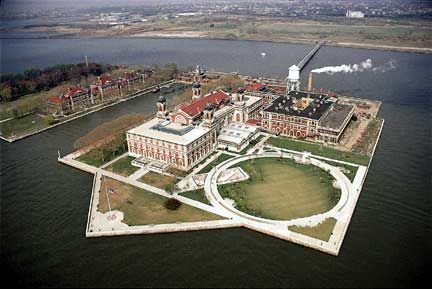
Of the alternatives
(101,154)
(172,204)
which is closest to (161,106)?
(101,154)

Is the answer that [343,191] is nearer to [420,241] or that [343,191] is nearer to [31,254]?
[420,241]

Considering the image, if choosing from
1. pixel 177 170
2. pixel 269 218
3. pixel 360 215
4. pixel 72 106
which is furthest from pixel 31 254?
pixel 72 106

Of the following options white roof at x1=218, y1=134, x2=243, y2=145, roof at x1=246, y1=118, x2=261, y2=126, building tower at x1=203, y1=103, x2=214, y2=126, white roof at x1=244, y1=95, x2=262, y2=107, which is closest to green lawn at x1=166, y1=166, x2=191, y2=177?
building tower at x1=203, y1=103, x2=214, y2=126

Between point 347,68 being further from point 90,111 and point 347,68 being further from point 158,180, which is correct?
point 158,180

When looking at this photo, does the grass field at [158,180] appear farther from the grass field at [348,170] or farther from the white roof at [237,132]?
the grass field at [348,170]

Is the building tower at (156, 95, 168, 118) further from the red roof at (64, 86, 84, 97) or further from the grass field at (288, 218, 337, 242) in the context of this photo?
the grass field at (288, 218, 337, 242)

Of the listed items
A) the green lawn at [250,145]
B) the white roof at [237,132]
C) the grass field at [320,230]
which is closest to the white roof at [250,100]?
the white roof at [237,132]
